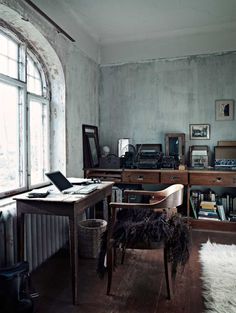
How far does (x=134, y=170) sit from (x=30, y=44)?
1967mm

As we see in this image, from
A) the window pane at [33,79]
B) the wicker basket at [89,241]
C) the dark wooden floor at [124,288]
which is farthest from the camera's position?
the window pane at [33,79]

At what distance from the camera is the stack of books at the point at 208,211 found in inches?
140

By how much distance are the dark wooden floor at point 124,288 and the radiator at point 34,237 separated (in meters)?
0.17

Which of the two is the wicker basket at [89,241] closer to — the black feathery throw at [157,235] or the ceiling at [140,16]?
the black feathery throw at [157,235]

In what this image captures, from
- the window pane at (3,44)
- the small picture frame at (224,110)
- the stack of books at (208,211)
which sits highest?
the window pane at (3,44)

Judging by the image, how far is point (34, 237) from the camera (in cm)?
232

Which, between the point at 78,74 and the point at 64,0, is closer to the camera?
the point at 64,0

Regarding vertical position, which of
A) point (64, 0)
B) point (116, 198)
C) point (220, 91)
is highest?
point (64, 0)

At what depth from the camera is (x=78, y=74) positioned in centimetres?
359

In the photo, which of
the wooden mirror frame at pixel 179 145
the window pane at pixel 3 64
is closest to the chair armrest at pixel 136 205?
the window pane at pixel 3 64

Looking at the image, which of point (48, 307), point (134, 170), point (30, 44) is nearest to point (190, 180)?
point (134, 170)

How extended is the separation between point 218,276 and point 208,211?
133 cm

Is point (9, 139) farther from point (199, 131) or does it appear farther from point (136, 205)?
point (199, 131)

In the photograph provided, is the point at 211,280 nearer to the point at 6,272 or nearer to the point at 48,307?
the point at 48,307
